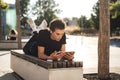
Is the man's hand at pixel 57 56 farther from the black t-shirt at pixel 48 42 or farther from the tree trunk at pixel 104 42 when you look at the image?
the tree trunk at pixel 104 42

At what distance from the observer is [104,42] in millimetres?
9562

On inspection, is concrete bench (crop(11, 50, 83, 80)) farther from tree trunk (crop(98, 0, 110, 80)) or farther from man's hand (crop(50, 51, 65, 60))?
tree trunk (crop(98, 0, 110, 80))

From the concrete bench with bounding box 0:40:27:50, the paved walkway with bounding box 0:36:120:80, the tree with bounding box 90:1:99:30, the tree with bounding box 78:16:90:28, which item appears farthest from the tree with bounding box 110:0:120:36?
the tree with bounding box 78:16:90:28

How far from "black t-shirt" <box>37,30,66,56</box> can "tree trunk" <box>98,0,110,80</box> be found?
2119mm

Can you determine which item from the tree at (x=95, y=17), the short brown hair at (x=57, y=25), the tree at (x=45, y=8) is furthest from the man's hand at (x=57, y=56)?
the tree at (x=45, y=8)

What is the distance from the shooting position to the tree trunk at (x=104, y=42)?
31.2 feet

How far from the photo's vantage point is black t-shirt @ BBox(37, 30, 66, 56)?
7.40m

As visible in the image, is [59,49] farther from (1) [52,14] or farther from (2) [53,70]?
(1) [52,14]

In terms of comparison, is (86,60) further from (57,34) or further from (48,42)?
(57,34)

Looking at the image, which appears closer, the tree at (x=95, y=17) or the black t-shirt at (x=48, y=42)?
the black t-shirt at (x=48, y=42)

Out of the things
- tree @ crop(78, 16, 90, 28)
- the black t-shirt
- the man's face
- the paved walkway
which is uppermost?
tree @ crop(78, 16, 90, 28)

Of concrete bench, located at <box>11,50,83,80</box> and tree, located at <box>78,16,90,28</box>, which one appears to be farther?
tree, located at <box>78,16,90,28</box>

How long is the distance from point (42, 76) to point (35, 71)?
2.32ft

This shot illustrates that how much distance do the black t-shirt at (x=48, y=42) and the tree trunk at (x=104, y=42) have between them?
212 centimetres
